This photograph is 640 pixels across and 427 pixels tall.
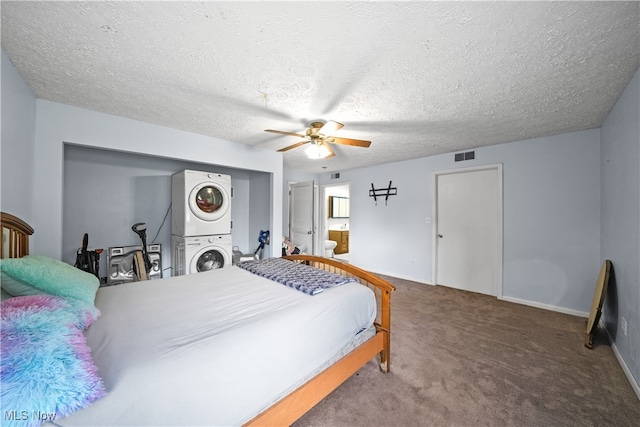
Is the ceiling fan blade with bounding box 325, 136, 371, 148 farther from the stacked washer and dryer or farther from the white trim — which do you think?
the white trim

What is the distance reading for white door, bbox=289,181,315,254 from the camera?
4.88 metres

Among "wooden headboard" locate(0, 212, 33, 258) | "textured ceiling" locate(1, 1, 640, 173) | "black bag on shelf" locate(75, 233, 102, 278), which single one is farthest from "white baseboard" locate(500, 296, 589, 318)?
"black bag on shelf" locate(75, 233, 102, 278)

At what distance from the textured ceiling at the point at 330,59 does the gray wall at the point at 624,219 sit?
23 cm

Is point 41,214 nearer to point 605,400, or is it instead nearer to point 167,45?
point 167,45

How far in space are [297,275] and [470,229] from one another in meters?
3.11

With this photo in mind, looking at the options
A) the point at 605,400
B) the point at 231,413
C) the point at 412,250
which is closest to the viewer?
the point at 231,413

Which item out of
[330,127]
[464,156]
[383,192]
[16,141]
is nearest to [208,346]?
[330,127]

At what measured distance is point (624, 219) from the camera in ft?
6.66

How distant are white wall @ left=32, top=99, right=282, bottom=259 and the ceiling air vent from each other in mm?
3717

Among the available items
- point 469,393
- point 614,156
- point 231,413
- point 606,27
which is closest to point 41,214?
point 231,413

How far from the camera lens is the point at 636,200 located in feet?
5.89

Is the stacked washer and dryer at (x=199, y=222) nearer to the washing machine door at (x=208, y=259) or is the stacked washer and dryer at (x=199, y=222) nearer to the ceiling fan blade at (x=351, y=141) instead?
the washing machine door at (x=208, y=259)

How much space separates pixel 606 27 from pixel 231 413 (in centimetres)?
270

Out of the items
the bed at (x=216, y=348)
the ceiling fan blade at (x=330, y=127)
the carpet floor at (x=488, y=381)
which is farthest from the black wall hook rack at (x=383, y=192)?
the bed at (x=216, y=348)
